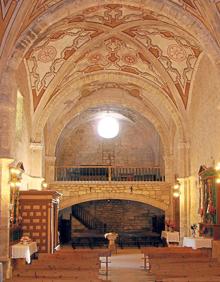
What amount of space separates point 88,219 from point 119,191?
16.2ft

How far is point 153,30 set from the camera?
1541 cm

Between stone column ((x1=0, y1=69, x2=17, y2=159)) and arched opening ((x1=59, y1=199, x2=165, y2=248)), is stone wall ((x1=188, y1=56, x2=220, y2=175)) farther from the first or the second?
arched opening ((x1=59, y1=199, x2=165, y2=248))

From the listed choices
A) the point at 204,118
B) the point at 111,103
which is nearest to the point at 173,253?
the point at 204,118

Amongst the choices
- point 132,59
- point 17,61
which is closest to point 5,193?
point 17,61

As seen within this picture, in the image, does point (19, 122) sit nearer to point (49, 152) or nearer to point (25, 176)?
point (25, 176)

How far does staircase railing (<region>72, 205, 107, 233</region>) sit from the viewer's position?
2633 centimetres

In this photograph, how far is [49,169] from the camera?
2223cm

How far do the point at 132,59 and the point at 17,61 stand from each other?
6721 mm

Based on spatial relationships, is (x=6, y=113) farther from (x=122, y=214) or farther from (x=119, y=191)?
(x=122, y=214)

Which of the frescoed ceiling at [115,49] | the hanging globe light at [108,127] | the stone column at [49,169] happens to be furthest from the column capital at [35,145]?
the hanging globe light at [108,127]

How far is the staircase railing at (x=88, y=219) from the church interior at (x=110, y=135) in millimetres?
66

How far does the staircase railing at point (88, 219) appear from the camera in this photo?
2633 centimetres

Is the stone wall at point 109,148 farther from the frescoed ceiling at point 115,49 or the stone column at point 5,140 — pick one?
the stone column at point 5,140

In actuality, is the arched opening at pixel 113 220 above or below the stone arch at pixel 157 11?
below
